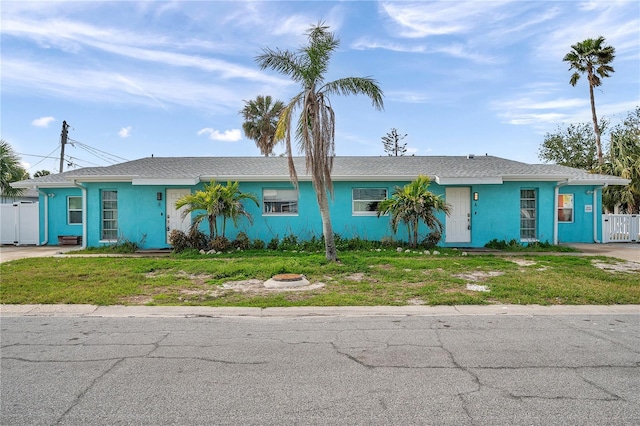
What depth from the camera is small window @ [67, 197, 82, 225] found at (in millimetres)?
18125

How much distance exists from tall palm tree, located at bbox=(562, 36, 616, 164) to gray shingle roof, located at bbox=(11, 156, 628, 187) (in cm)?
1099

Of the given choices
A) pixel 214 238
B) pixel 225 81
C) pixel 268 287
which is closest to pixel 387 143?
pixel 225 81

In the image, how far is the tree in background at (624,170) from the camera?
62.3ft

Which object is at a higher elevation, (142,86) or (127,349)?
(142,86)

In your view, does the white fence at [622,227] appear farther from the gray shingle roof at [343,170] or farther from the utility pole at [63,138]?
the utility pole at [63,138]

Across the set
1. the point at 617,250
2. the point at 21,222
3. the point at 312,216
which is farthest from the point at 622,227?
the point at 21,222

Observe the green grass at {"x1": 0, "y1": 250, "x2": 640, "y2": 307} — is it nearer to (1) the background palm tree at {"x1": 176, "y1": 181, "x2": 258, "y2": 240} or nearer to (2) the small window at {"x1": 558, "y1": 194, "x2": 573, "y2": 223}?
(1) the background palm tree at {"x1": 176, "y1": 181, "x2": 258, "y2": 240}

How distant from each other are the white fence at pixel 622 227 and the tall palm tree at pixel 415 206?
8.22 meters

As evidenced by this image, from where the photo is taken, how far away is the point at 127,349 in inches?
201

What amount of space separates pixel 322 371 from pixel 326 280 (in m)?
5.38

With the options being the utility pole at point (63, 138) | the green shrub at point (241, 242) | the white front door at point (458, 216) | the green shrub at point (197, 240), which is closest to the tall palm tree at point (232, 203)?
the green shrub at point (241, 242)

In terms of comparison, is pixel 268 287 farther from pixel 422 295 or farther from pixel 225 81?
pixel 225 81

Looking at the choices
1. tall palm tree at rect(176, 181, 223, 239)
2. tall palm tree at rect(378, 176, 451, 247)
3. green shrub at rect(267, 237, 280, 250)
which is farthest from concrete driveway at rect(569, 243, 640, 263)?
tall palm tree at rect(176, 181, 223, 239)

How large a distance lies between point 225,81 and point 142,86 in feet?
11.4
